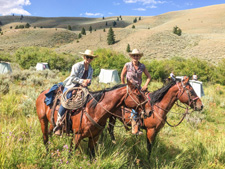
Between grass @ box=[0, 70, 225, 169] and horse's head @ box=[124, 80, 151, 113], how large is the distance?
107 cm

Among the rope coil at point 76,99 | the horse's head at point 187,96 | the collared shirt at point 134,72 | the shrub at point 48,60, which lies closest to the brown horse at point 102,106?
the rope coil at point 76,99

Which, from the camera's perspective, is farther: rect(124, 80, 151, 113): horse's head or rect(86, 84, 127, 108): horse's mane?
rect(86, 84, 127, 108): horse's mane

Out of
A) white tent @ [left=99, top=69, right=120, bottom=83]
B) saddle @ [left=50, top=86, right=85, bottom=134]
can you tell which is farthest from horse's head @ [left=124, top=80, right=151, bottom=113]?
white tent @ [left=99, top=69, right=120, bottom=83]

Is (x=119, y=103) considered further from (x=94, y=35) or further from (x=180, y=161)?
(x=94, y=35)

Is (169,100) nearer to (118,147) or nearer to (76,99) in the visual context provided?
(118,147)

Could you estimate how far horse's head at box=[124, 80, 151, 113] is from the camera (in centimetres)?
280

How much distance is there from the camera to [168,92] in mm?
4168

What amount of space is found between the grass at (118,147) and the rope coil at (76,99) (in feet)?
2.62

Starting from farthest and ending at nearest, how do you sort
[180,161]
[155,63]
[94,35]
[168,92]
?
[94,35] < [155,63] < [168,92] < [180,161]

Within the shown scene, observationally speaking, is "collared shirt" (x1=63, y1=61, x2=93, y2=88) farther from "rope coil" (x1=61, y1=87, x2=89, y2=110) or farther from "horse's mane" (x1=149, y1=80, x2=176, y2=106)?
"horse's mane" (x1=149, y1=80, x2=176, y2=106)

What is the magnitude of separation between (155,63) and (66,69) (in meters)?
10.4

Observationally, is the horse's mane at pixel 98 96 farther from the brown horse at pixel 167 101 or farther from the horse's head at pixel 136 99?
the brown horse at pixel 167 101

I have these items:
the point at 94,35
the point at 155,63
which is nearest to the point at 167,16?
the point at 94,35

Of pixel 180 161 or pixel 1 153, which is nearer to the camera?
pixel 1 153
